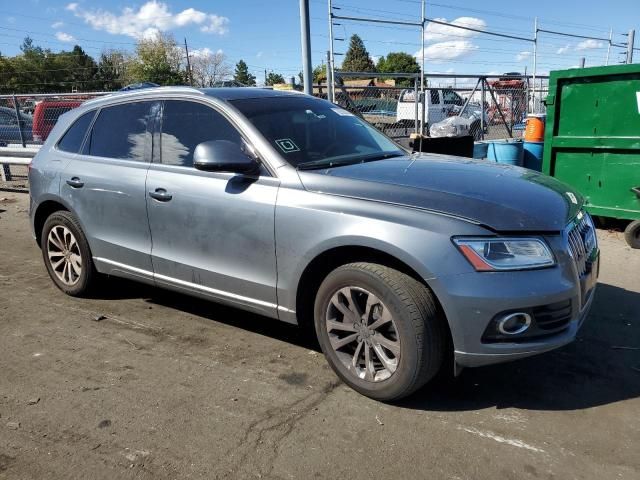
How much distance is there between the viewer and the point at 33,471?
2562mm

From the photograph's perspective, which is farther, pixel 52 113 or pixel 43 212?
pixel 52 113

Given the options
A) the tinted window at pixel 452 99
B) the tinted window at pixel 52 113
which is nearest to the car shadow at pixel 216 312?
the tinted window at pixel 52 113

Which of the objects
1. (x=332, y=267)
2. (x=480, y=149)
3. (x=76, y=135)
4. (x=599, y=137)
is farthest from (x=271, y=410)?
(x=480, y=149)

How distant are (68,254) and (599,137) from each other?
6.09 metres

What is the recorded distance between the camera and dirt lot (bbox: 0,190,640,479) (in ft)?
8.44

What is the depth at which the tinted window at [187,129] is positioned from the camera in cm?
373

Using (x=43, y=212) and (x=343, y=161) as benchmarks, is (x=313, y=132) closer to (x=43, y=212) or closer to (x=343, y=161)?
(x=343, y=161)

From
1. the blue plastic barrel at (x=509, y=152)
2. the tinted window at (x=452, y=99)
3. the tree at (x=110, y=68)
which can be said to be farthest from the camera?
the tree at (x=110, y=68)

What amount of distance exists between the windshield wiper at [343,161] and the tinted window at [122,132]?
4.73 feet

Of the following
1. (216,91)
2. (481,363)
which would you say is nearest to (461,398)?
(481,363)

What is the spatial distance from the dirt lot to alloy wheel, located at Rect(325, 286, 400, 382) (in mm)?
200

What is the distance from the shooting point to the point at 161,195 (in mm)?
3859

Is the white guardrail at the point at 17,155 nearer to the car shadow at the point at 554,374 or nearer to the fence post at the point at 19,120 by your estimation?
the fence post at the point at 19,120

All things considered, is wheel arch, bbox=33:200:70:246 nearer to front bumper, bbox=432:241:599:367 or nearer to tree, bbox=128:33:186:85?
front bumper, bbox=432:241:599:367
